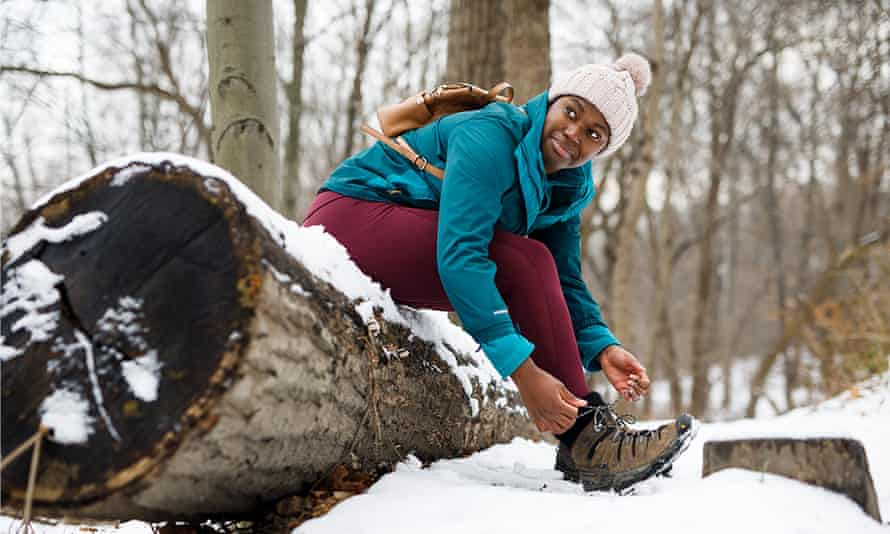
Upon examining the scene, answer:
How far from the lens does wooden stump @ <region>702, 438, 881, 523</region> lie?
4.84 ft

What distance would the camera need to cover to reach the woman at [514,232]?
186 cm

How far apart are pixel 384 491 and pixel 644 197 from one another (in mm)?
6082

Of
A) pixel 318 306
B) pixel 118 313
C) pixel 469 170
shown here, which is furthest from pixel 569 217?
pixel 118 313

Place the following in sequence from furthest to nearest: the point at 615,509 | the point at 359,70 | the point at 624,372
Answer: the point at 359,70 < the point at 624,372 < the point at 615,509

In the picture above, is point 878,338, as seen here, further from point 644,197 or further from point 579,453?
point 579,453

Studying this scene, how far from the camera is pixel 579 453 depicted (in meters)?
2.16

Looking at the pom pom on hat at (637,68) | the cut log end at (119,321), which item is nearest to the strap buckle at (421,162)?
the pom pom on hat at (637,68)

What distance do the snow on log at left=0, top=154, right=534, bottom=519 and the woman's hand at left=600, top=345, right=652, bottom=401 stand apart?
1.01 metres

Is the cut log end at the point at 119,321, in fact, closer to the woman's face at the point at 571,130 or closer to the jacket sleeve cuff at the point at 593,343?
the woman's face at the point at 571,130

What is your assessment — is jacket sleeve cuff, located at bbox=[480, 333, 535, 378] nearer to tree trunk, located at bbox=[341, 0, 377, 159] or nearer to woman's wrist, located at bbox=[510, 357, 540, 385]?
woman's wrist, located at bbox=[510, 357, 540, 385]

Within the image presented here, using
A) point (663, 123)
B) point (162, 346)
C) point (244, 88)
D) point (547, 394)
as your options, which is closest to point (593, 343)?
point (547, 394)

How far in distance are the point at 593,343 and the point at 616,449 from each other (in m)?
0.41

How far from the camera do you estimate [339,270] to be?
1.81 metres

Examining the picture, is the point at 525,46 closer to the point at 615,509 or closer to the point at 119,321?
the point at 615,509
